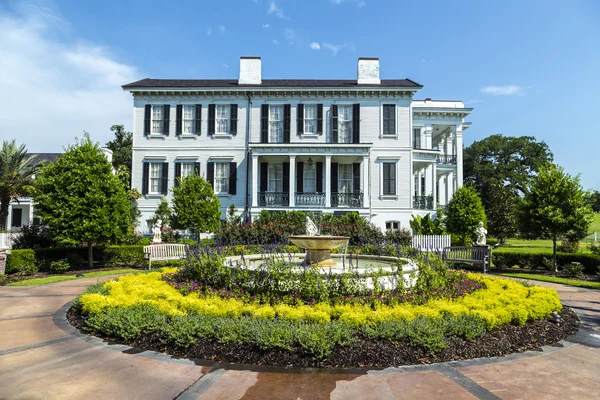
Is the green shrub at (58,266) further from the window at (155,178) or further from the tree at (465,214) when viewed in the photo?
the tree at (465,214)

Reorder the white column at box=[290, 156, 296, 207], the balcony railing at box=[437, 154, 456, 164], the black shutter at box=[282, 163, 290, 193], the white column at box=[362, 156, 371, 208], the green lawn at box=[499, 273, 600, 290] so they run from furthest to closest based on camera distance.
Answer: the balcony railing at box=[437, 154, 456, 164] → the black shutter at box=[282, 163, 290, 193] → the white column at box=[362, 156, 371, 208] → the white column at box=[290, 156, 296, 207] → the green lawn at box=[499, 273, 600, 290]

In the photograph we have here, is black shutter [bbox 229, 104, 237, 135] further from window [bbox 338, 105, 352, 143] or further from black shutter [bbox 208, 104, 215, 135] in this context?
window [bbox 338, 105, 352, 143]

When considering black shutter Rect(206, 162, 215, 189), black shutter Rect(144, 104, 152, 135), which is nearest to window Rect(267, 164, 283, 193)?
black shutter Rect(206, 162, 215, 189)

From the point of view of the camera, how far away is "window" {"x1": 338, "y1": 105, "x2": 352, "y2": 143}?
1001 inches

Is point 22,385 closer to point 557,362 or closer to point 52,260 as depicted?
point 557,362

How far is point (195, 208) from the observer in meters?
19.8

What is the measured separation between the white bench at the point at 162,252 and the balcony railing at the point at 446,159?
21694 mm

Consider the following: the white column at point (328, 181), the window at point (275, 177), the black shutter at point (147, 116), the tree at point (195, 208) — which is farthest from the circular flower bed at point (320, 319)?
the black shutter at point (147, 116)

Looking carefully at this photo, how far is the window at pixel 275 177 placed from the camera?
25.8m

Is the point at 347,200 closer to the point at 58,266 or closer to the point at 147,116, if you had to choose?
the point at 147,116

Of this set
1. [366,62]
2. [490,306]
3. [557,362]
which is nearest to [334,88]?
[366,62]

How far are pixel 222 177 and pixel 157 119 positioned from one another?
625 cm

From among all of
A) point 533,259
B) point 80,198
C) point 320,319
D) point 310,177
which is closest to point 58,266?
point 80,198

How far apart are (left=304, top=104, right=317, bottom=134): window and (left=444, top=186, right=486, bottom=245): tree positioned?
1042 centimetres
